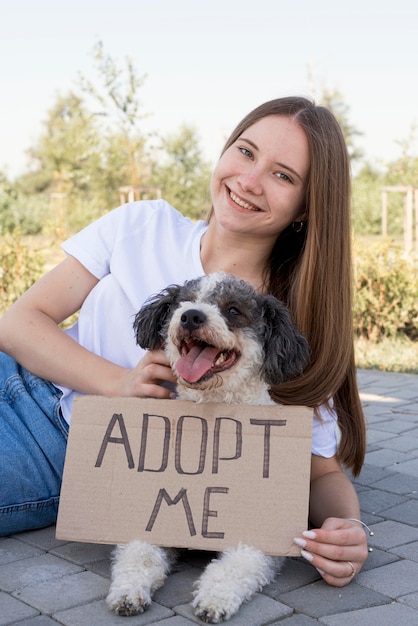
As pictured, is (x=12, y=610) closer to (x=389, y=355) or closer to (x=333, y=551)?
(x=333, y=551)

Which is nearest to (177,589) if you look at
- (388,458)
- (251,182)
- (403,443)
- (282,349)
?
(282,349)

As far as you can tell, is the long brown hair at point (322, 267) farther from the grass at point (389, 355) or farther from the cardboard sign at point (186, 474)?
the grass at point (389, 355)

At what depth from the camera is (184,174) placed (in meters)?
20.8

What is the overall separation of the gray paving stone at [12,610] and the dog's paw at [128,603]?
24 centimetres

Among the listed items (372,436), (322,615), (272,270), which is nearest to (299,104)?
(272,270)

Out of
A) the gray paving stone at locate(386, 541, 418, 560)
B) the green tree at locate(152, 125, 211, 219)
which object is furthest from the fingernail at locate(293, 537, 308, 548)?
the green tree at locate(152, 125, 211, 219)

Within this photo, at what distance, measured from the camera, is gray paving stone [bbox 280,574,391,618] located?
7.95 feet

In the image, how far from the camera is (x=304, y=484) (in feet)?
8.70

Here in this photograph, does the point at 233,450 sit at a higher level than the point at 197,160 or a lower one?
lower

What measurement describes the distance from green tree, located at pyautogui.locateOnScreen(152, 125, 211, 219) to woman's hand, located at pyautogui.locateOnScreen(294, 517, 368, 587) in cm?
1426

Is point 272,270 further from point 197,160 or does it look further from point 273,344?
point 197,160

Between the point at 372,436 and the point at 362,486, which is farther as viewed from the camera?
the point at 372,436

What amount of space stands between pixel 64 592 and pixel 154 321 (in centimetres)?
95

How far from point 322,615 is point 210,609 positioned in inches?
14.0
